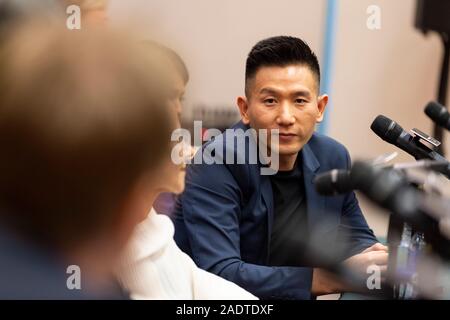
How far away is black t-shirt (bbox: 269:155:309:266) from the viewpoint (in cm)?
107

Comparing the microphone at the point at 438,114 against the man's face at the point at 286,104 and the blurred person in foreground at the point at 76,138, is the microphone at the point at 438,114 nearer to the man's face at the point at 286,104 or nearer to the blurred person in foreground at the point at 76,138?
the man's face at the point at 286,104

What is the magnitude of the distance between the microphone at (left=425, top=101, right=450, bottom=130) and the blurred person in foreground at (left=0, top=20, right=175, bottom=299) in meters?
0.62

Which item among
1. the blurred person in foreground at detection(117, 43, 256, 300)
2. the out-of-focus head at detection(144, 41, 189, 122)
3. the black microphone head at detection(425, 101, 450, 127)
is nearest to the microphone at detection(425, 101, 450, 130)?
the black microphone head at detection(425, 101, 450, 127)

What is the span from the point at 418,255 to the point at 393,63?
1.28m

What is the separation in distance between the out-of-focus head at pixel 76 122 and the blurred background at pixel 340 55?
506 millimetres

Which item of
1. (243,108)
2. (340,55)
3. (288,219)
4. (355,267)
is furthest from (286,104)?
(340,55)

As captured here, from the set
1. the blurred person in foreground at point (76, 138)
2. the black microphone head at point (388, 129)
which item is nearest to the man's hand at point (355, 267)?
the black microphone head at point (388, 129)

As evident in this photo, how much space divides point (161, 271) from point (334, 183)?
0.23 meters

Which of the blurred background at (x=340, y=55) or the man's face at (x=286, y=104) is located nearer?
the man's face at (x=286, y=104)

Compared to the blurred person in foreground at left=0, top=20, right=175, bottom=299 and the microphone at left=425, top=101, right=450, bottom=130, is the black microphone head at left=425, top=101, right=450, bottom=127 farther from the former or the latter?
the blurred person in foreground at left=0, top=20, right=175, bottom=299

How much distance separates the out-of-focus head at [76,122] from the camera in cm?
43

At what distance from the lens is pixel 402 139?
889 millimetres

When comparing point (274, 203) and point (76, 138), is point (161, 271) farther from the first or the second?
point (274, 203)

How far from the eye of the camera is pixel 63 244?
0.48 m
